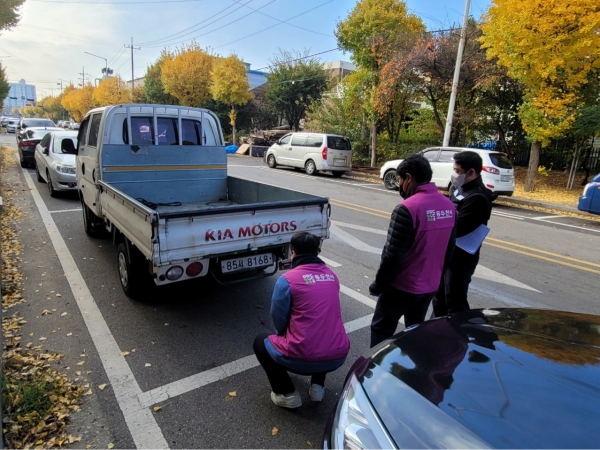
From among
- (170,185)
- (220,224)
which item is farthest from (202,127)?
(220,224)

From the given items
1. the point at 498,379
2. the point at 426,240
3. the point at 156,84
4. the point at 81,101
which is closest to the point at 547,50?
the point at 426,240

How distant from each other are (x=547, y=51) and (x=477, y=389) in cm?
1313

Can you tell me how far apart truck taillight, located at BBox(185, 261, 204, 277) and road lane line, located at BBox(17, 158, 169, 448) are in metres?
0.89

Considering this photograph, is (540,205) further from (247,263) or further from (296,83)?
(296,83)

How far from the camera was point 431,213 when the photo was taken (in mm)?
2703

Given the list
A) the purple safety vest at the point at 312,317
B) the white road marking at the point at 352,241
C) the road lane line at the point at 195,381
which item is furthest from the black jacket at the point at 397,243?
the white road marking at the point at 352,241

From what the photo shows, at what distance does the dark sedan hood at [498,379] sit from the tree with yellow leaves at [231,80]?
32459 millimetres

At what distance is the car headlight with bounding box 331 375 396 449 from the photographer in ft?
5.09

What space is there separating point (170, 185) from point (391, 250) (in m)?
4.09

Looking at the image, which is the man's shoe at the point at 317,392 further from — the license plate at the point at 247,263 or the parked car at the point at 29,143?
the parked car at the point at 29,143

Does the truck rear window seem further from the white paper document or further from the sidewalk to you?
the white paper document

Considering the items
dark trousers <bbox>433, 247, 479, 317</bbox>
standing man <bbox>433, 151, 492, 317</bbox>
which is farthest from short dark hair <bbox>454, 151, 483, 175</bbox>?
dark trousers <bbox>433, 247, 479, 317</bbox>

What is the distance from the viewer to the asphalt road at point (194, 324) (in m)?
2.60

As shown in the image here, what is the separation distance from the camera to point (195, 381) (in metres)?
3.06
